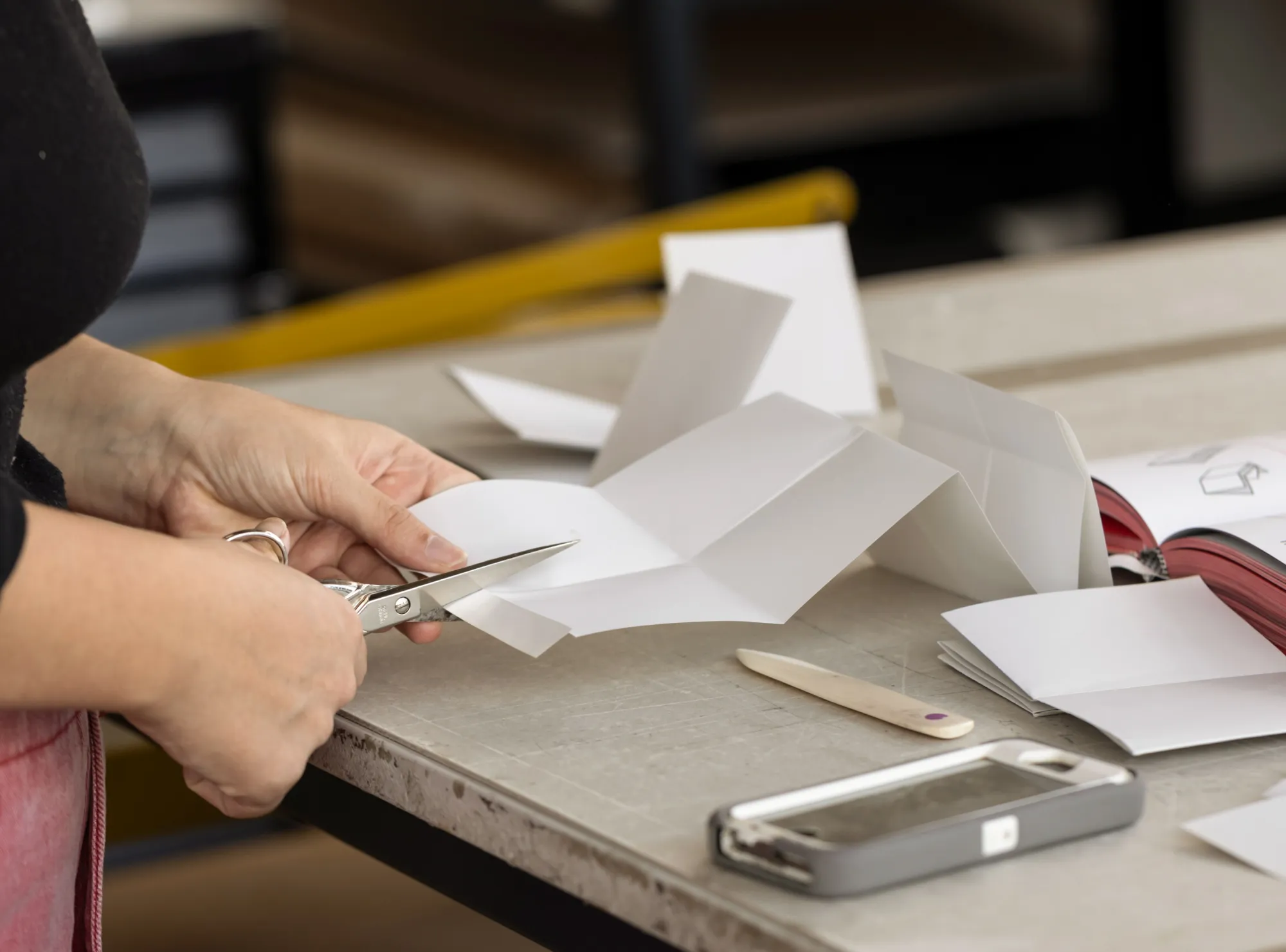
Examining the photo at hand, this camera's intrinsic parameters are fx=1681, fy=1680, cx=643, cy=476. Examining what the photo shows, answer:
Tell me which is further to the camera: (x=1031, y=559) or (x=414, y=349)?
(x=414, y=349)

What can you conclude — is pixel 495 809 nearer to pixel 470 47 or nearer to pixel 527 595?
pixel 527 595

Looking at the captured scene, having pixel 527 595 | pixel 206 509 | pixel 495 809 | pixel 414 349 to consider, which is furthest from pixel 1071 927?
pixel 414 349

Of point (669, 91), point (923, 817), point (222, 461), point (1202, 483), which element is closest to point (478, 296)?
point (222, 461)

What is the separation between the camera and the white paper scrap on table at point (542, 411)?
105 centimetres

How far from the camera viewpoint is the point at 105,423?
84 centimetres

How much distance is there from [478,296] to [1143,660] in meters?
1.22

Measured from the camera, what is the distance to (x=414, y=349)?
1.47 meters

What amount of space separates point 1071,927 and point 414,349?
42.2 inches

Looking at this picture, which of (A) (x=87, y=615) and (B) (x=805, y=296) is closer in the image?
(A) (x=87, y=615)

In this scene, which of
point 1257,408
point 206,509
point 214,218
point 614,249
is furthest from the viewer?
point 214,218

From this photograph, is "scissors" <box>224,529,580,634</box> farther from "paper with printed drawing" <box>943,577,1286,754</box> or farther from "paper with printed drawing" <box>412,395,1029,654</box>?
"paper with printed drawing" <box>943,577,1286,754</box>

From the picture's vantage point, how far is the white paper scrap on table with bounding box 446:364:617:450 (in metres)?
1.05

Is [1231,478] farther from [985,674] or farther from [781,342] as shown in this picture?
[781,342]

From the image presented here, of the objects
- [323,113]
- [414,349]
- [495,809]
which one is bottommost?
[495,809]
